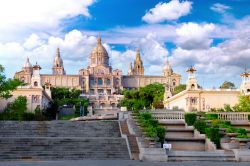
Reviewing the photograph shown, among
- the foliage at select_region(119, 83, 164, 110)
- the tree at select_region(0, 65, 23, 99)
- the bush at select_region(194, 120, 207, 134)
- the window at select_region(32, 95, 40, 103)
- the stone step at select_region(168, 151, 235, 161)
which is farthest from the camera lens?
the foliage at select_region(119, 83, 164, 110)

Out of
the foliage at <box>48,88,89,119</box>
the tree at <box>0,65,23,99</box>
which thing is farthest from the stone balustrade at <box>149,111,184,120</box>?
the foliage at <box>48,88,89,119</box>

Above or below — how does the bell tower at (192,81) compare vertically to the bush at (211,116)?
above

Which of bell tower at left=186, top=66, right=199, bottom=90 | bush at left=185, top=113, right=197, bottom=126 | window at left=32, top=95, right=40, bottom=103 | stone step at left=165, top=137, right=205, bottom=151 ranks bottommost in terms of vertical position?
stone step at left=165, top=137, right=205, bottom=151

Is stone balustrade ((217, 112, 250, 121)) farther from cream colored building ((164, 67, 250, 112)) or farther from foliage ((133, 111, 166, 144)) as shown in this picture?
cream colored building ((164, 67, 250, 112))

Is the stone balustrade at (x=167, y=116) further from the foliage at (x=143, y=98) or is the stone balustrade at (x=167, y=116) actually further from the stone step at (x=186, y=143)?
the foliage at (x=143, y=98)

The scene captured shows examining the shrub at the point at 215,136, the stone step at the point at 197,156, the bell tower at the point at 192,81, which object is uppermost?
the bell tower at the point at 192,81

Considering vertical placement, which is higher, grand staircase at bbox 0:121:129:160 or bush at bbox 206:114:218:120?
bush at bbox 206:114:218:120

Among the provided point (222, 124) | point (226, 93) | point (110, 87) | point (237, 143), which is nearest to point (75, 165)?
point (237, 143)

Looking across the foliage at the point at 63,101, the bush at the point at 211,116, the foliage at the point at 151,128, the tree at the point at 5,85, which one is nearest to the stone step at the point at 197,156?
the foliage at the point at 151,128

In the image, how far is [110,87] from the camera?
625 feet

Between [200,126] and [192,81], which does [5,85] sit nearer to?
[200,126]

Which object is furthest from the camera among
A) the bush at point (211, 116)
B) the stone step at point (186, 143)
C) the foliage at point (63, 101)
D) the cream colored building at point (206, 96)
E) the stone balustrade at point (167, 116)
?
the foliage at point (63, 101)

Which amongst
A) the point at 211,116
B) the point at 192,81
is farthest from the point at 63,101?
the point at 211,116

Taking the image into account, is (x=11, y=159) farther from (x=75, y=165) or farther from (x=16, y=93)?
(x=16, y=93)
